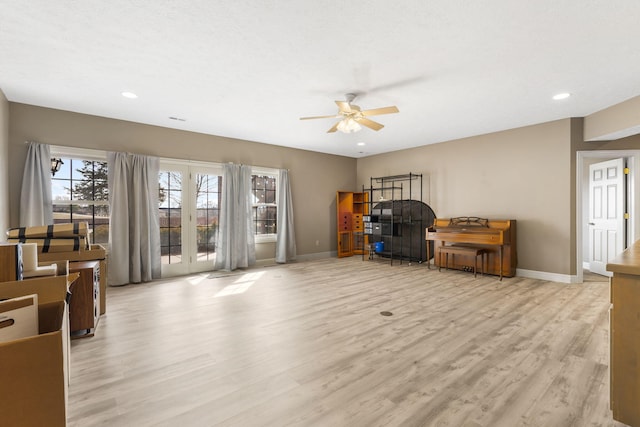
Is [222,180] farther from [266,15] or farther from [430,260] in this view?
[430,260]

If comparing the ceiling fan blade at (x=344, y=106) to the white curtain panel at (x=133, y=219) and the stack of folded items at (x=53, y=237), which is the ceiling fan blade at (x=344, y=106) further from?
the white curtain panel at (x=133, y=219)

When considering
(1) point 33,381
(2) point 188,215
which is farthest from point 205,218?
(1) point 33,381

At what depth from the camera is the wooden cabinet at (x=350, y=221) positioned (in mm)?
7621

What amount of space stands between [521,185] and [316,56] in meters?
4.40

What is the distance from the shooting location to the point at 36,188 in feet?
13.3

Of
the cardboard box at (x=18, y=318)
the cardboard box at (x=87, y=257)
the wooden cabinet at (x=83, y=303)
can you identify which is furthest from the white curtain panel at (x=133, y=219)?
the cardboard box at (x=18, y=318)

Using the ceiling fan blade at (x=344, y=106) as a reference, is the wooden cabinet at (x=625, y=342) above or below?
below

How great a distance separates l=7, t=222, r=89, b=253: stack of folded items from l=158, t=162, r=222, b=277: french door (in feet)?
6.69

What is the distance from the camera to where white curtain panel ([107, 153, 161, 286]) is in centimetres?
457

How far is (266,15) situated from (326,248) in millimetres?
5852

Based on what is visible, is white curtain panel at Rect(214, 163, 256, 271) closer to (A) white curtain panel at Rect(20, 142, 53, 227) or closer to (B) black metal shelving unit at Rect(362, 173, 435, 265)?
(A) white curtain panel at Rect(20, 142, 53, 227)

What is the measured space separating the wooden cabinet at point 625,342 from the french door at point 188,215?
5.55 m

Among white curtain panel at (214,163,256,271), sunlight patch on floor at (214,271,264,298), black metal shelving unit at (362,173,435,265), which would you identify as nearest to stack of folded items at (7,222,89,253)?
sunlight patch on floor at (214,271,264,298)

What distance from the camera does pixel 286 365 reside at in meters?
2.26
